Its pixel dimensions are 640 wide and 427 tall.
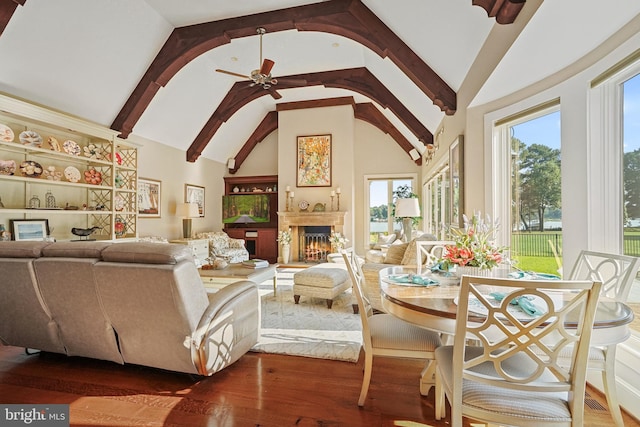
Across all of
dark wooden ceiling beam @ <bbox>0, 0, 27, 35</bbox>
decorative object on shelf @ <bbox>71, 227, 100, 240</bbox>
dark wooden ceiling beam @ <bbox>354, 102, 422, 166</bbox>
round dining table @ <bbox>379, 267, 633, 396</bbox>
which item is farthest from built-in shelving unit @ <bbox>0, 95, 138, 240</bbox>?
dark wooden ceiling beam @ <bbox>354, 102, 422, 166</bbox>

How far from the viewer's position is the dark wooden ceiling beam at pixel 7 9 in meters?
3.04

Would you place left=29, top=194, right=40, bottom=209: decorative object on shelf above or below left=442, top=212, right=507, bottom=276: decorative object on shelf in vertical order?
above

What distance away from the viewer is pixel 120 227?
16.6 ft

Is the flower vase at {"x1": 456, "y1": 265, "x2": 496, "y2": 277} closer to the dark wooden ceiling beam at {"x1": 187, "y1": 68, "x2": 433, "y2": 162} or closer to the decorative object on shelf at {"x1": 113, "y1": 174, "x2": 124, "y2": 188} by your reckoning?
the dark wooden ceiling beam at {"x1": 187, "y1": 68, "x2": 433, "y2": 162}

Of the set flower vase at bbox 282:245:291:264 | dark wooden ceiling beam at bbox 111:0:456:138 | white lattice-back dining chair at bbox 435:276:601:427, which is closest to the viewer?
white lattice-back dining chair at bbox 435:276:601:427

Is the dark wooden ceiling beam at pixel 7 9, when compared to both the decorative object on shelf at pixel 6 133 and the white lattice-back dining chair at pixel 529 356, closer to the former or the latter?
the decorative object on shelf at pixel 6 133

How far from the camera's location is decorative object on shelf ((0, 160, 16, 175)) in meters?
3.49

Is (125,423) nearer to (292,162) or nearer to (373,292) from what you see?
(373,292)

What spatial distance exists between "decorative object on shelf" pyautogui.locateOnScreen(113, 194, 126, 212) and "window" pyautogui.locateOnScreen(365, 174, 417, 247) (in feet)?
18.0

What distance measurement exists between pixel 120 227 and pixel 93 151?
127 cm

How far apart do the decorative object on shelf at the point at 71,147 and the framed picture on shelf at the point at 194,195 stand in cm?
271

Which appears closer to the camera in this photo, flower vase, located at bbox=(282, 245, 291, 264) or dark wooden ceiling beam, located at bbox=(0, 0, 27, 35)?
dark wooden ceiling beam, located at bbox=(0, 0, 27, 35)

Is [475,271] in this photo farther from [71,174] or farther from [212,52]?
[212,52]

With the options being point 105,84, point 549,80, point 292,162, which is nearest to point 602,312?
point 549,80
